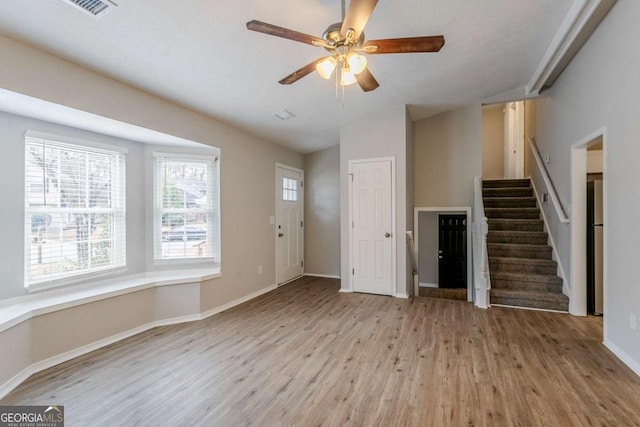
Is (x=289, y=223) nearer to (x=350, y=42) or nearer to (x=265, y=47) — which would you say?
(x=265, y=47)

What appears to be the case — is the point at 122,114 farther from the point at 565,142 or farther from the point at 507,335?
the point at 565,142

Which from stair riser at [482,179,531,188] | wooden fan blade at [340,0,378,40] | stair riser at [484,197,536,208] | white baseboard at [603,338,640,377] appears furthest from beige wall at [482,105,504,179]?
wooden fan blade at [340,0,378,40]

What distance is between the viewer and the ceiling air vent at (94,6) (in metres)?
1.85

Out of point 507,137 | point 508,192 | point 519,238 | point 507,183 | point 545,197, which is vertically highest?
point 507,137

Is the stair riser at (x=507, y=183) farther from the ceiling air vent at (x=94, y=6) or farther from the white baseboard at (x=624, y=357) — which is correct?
the ceiling air vent at (x=94, y=6)

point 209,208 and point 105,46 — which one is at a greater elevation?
point 105,46

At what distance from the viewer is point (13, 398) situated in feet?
6.82

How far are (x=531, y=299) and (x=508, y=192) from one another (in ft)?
7.86

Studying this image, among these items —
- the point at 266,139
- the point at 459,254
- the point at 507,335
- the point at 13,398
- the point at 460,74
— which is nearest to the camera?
the point at 13,398

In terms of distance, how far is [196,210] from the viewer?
12.9 ft

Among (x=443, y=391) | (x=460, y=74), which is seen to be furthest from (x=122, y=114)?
(x=460, y=74)

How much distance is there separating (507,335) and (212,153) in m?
4.06

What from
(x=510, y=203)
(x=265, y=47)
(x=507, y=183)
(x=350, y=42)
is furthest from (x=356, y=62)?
(x=507, y=183)

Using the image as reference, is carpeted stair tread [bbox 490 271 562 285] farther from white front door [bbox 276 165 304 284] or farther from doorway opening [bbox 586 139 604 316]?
white front door [bbox 276 165 304 284]
